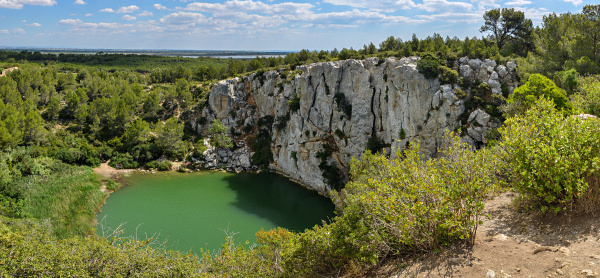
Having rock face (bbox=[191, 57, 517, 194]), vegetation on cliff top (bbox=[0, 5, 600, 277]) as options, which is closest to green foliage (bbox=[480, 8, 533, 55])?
vegetation on cliff top (bbox=[0, 5, 600, 277])

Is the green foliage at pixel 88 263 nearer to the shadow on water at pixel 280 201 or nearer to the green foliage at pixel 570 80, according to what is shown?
the shadow on water at pixel 280 201

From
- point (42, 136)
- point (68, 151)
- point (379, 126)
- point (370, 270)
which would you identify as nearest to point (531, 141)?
point (370, 270)

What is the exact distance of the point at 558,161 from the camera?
7.07 metres

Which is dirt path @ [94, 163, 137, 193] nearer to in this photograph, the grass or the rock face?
→ the grass

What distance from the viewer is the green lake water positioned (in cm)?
2354

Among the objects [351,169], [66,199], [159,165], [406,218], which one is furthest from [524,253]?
[159,165]

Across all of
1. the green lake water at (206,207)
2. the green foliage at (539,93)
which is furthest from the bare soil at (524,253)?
the green lake water at (206,207)

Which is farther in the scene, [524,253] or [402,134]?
[402,134]

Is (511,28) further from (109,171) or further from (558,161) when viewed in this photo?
(109,171)

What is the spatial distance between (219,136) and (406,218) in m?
37.3

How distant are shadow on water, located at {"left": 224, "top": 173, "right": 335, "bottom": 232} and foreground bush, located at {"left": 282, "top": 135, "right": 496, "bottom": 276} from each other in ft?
51.2

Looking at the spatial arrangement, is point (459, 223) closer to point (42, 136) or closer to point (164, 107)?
point (42, 136)

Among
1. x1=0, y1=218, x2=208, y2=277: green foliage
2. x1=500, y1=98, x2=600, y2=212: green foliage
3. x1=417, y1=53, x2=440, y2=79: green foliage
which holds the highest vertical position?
x1=417, y1=53, x2=440, y2=79: green foliage

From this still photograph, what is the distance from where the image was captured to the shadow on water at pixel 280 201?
27031mm
